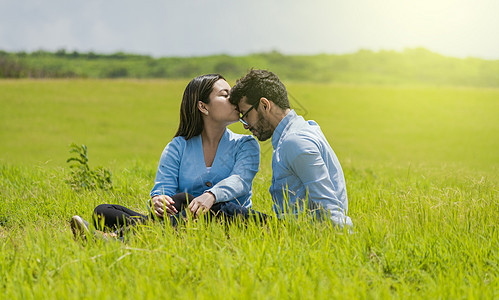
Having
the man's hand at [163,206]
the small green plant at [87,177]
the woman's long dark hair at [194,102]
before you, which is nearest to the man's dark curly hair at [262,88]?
the woman's long dark hair at [194,102]

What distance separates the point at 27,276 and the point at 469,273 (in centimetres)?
308

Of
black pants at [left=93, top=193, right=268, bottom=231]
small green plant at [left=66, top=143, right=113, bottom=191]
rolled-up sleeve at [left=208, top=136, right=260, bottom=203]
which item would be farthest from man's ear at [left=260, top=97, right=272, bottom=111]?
small green plant at [left=66, top=143, right=113, bottom=191]

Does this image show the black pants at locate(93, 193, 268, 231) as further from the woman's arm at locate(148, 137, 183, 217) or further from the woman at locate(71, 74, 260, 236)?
the woman's arm at locate(148, 137, 183, 217)

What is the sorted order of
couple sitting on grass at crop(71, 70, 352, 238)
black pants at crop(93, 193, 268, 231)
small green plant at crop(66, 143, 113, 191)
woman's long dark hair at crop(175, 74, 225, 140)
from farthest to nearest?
small green plant at crop(66, 143, 113, 191) < woman's long dark hair at crop(175, 74, 225, 140) < black pants at crop(93, 193, 268, 231) < couple sitting on grass at crop(71, 70, 352, 238)

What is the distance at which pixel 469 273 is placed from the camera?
3293 mm

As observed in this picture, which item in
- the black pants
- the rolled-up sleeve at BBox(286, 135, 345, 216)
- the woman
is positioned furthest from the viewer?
the woman

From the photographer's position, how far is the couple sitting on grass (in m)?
3.65

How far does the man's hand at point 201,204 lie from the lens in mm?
3859

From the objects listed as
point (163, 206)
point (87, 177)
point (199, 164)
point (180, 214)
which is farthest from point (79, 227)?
point (87, 177)

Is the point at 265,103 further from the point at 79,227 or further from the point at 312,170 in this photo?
the point at 79,227

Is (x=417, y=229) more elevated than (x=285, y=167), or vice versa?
(x=285, y=167)

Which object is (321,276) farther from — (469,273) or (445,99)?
(445,99)

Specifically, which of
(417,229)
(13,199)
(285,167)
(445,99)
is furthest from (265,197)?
(445,99)

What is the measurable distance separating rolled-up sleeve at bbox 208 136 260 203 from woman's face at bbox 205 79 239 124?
312mm
